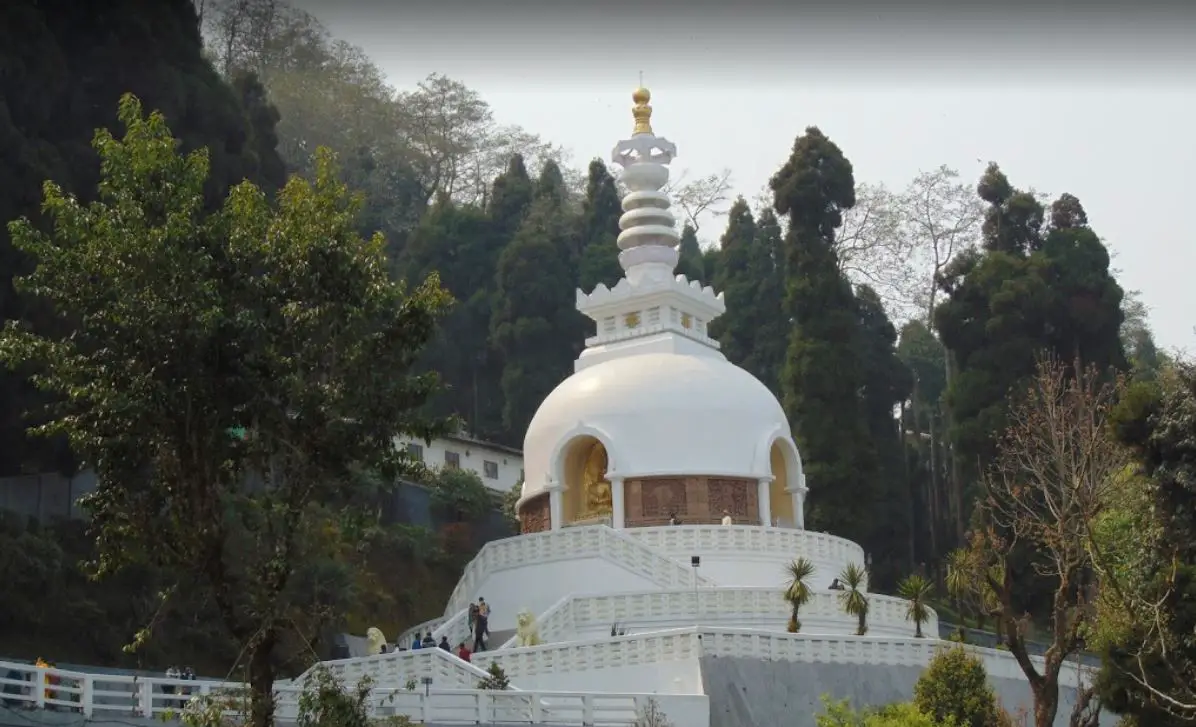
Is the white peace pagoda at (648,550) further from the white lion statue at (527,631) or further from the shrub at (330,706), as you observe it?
the shrub at (330,706)

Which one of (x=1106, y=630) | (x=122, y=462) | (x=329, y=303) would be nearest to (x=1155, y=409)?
(x=1106, y=630)

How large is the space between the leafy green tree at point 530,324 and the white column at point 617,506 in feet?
63.5

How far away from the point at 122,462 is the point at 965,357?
33.1 m

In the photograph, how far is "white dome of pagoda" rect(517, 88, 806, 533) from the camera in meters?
37.2

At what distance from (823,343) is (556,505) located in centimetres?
1314

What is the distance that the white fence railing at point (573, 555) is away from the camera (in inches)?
1326

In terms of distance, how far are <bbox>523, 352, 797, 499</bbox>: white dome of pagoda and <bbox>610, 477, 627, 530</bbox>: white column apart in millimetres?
231

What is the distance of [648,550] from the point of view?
33906mm

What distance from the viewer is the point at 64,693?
25.1 meters

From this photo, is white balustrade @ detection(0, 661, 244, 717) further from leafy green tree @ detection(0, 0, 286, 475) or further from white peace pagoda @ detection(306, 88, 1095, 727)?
leafy green tree @ detection(0, 0, 286, 475)

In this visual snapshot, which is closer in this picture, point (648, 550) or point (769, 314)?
point (648, 550)

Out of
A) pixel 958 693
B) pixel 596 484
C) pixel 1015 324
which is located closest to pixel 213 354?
pixel 958 693

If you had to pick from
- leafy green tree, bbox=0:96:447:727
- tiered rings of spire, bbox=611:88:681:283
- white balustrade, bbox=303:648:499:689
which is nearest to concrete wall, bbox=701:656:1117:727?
white balustrade, bbox=303:648:499:689

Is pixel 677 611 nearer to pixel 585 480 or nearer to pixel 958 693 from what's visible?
pixel 958 693
